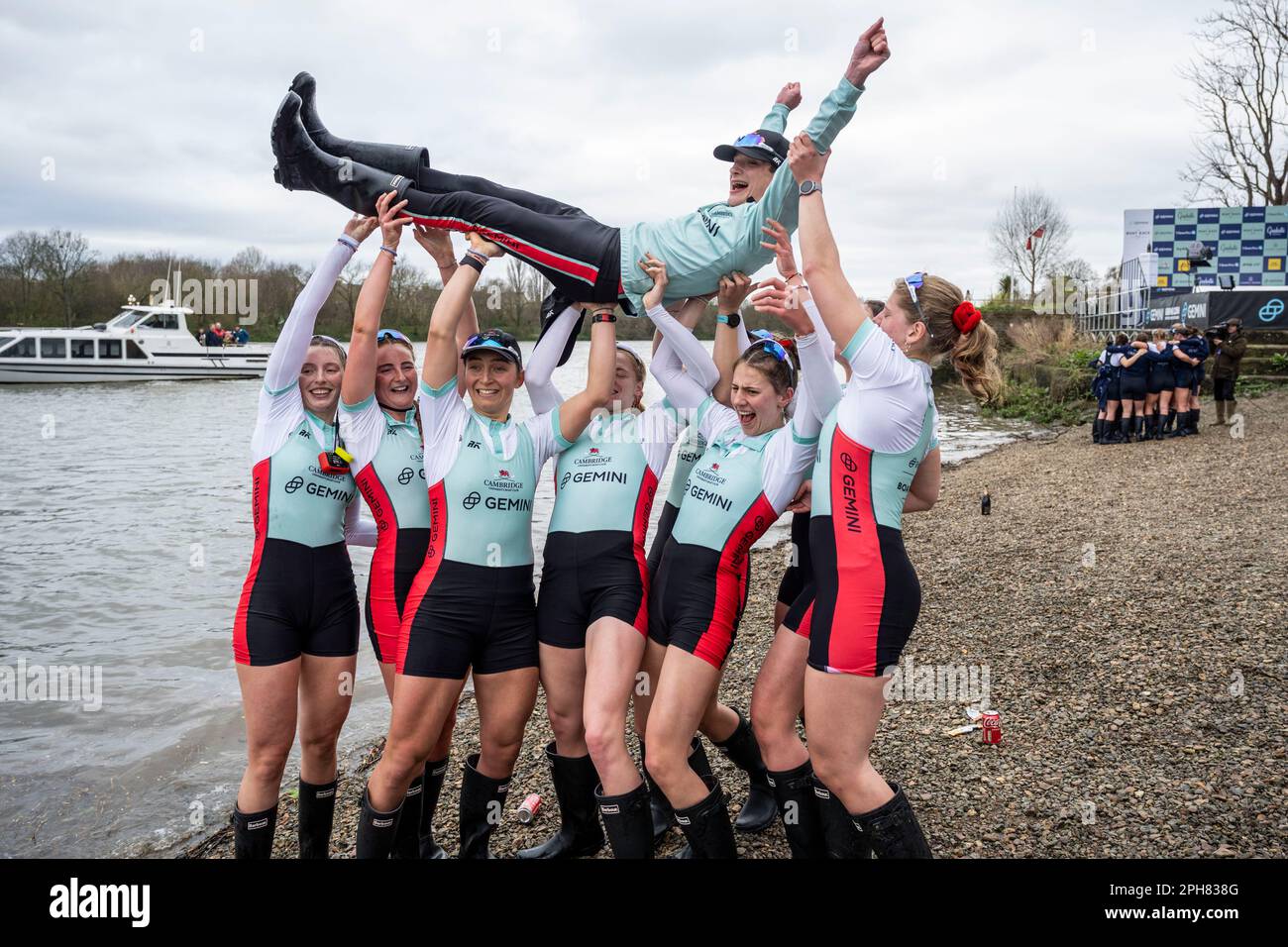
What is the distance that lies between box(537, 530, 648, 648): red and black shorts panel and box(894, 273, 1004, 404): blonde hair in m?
1.54

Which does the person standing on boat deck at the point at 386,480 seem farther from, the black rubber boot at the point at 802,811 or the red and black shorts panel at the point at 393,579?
the black rubber boot at the point at 802,811

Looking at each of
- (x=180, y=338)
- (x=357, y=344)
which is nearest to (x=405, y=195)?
(x=357, y=344)

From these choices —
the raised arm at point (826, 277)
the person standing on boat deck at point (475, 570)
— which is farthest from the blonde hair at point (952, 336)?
the person standing on boat deck at point (475, 570)

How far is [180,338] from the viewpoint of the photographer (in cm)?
4050

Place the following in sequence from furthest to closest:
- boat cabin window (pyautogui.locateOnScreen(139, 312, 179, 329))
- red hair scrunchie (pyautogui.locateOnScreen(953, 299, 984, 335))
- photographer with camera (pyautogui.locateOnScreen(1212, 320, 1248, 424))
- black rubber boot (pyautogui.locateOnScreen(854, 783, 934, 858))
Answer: boat cabin window (pyautogui.locateOnScreen(139, 312, 179, 329)) → photographer with camera (pyautogui.locateOnScreen(1212, 320, 1248, 424)) → red hair scrunchie (pyautogui.locateOnScreen(953, 299, 984, 335)) → black rubber boot (pyautogui.locateOnScreen(854, 783, 934, 858))

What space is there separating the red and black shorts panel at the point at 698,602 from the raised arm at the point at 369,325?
1.58 m

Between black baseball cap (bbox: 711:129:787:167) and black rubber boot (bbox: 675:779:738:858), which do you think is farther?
black baseball cap (bbox: 711:129:787:167)

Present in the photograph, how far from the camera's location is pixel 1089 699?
5730 millimetres

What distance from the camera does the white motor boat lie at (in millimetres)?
37438

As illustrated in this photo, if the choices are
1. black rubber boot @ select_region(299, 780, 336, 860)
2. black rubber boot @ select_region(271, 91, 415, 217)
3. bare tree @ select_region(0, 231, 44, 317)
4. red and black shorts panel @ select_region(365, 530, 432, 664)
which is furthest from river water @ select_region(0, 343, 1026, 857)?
bare tree @ select_region(0, 231, 44, 317)

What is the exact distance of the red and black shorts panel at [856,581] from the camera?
3299 mm

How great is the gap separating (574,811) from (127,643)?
23.5ft

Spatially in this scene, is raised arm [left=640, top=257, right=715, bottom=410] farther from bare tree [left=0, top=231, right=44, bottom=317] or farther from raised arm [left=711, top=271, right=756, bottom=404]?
bare tree [left=0, top=231, right=44, bottom=317]
